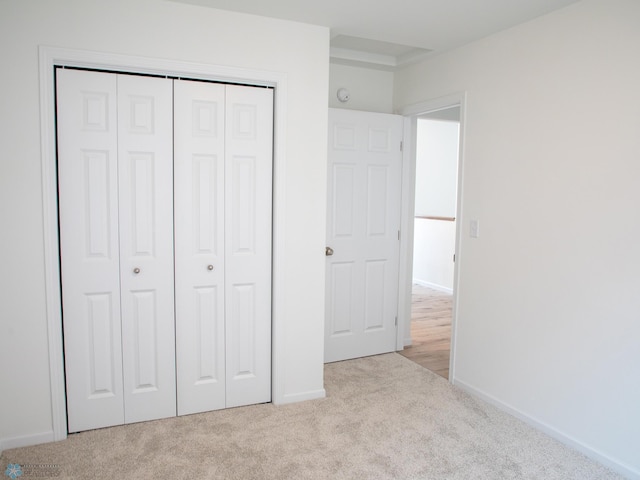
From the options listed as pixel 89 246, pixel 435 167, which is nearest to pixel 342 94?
pixel 89 246

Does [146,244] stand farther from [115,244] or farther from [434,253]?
[434,253]

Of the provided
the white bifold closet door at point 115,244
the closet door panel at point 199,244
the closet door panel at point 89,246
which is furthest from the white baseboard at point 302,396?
the closet door panel at point 89,246

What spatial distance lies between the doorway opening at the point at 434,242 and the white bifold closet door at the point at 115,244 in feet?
6.66

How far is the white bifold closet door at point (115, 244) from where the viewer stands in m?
2.59

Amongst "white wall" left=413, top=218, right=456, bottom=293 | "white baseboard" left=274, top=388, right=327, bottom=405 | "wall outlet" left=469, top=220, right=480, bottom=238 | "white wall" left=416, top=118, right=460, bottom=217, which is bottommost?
"white baseboard" left=274, top=388, right=327, bottom=405

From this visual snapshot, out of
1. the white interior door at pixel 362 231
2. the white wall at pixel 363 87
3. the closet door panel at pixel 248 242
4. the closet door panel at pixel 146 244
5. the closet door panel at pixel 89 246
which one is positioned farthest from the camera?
the white wall at pixel 363 87

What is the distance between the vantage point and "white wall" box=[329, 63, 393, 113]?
12.9ft

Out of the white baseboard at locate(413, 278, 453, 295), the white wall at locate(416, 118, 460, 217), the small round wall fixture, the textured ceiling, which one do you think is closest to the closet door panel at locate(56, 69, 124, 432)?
the textured ceiling

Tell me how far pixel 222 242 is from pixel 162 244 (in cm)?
35

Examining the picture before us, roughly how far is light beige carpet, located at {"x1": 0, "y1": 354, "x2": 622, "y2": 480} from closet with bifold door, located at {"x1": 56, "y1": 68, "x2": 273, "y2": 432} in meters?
0.22

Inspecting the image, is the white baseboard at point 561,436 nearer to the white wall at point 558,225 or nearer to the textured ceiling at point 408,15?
the white wall at point 558,225

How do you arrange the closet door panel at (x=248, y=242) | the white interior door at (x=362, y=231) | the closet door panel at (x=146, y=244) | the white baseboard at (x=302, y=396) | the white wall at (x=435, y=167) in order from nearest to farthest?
the closet door panel at (x=146, y=244)
the closet door panel at (x=248, y=242)
the white baseboard at (x=302, y=396)
the white interior door at (x=362, y=231)
the white wall at (x=435, y=167)

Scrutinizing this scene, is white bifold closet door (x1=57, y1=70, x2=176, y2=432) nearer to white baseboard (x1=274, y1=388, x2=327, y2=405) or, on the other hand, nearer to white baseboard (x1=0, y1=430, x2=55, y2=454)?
white baseboard (x1=0, y1=430, x2=55, y2=454)

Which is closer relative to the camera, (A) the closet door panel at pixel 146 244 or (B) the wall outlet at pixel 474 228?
(A) the closet door panel at pixel 146 244
